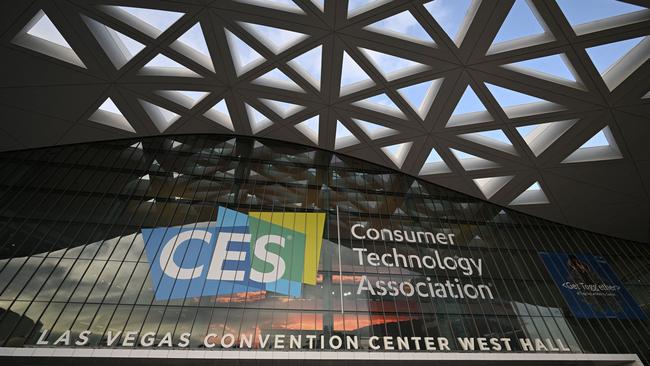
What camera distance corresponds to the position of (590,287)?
16.5 metres

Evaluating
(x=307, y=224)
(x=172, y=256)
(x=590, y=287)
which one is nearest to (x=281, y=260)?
(x=307, y=224)

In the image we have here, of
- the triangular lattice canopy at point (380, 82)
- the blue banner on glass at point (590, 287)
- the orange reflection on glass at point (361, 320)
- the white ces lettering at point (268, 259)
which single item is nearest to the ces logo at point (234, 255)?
the white ces lettering at point (268, 259)

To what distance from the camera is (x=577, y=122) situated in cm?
1506

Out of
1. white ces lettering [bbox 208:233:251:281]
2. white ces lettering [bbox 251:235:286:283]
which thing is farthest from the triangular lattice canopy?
white ces lettering [bbox 208:233:251:281]

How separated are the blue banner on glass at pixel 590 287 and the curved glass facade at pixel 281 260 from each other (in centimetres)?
7

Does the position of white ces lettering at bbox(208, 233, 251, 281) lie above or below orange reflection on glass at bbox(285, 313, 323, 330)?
above

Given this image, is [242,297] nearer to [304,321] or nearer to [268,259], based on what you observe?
[268,259]

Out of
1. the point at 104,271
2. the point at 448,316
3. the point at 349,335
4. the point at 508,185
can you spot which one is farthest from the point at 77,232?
the point at 508,185

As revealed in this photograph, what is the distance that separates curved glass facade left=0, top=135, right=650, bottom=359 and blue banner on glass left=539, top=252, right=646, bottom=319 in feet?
0.23

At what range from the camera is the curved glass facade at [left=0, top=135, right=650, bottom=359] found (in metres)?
12.0

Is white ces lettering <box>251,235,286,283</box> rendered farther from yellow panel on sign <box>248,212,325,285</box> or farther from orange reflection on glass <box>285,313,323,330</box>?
orange reflection on glass <box>285,313,323,330</box>

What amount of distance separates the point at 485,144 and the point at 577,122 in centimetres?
376

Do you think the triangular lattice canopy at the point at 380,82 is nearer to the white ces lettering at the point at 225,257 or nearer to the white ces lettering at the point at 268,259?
the white ces lettering at the point at 268,259

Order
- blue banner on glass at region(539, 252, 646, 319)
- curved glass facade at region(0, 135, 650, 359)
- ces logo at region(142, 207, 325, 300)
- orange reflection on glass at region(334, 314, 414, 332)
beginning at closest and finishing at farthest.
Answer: curved glass facade at region(0, 135, 650, 359)
orange reflection on glass at region(334, 314, 414, 332)
ces logo at region(142, 207, 325, 300)
blue banner on glass at region(539, 252, 646, 319)
